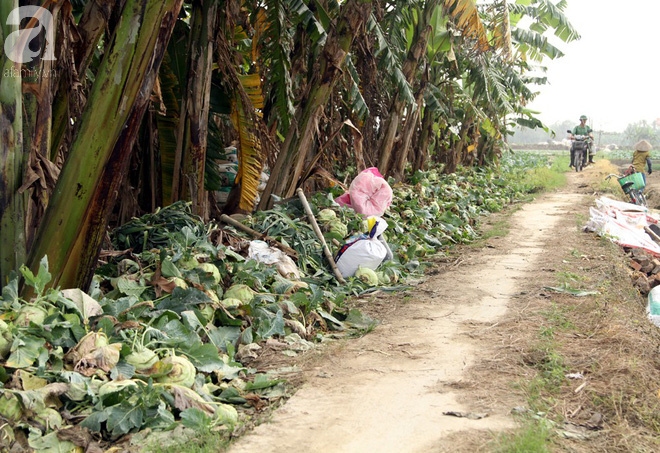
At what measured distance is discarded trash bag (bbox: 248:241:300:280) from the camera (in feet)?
16.2

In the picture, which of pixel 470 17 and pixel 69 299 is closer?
pixel 69 299

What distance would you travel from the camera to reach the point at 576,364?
3510mm

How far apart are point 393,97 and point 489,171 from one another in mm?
7996

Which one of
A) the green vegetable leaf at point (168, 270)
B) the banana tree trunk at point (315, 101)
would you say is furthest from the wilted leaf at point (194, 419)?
the banana tree trunk at point (315, 101)

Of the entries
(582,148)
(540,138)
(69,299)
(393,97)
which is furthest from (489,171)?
(540,138)

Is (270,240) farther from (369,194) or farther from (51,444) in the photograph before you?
(51,444)

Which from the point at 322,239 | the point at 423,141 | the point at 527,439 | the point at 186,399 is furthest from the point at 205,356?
the point at 423,141

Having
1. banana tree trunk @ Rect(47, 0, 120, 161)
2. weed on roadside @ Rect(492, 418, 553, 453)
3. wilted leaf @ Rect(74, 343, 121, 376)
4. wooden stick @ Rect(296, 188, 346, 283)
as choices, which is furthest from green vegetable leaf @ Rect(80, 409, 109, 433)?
wooden stick @ Rect(296, 188, 346, 283)

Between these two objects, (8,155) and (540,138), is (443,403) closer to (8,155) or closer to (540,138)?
(8,155)

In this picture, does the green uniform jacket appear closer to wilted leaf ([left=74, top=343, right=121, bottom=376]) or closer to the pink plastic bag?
the pink plastic bag

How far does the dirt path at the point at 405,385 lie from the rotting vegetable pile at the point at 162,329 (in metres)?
0.25

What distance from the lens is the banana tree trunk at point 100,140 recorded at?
3451 millimetres

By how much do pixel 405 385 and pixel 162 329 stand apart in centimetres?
137

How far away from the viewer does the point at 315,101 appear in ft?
21.7
